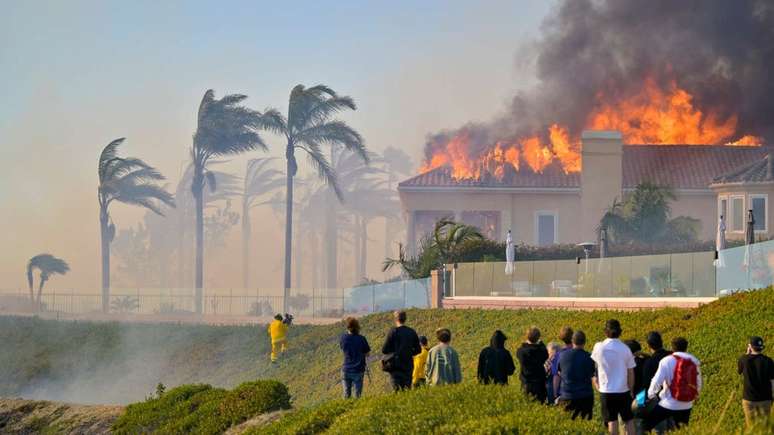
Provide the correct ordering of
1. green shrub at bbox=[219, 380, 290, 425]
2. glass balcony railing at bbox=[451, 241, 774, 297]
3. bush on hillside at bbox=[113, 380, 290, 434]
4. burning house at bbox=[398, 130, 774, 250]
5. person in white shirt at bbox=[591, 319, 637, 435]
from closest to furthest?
person in white shirt at bbox=[591, 319, 637, 435] → green shrub at bbox=[219, 380, 290, 425] → bush on hillside at bbox=[113, 380, 290, 434] → glass balcony railing at bbox=[451, 241, 774, 297] → burning house at bbox=[398, 130, 774, 250]

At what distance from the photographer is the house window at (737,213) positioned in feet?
182

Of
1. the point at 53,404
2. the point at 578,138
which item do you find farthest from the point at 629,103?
the point at 53,404

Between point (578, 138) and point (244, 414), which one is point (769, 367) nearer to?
point (244, 414)

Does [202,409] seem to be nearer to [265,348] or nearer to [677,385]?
[677,385]

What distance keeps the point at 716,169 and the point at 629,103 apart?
381 inches

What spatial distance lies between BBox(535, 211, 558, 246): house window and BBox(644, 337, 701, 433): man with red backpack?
155 ft

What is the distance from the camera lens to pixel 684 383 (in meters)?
15.7

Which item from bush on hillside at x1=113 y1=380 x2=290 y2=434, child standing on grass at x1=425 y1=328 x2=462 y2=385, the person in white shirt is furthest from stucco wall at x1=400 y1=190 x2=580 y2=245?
the person in white shirt

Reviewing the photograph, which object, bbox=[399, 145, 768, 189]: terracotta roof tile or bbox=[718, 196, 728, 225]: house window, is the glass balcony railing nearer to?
bbox=[718, 196, 728, 225]: house window

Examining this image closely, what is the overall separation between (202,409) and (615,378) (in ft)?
35.1

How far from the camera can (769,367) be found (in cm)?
1662

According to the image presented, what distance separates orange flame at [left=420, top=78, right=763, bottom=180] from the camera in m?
68.0

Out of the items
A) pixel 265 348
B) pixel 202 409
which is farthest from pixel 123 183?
pixel 202 409

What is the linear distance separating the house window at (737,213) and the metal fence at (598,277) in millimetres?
15099
